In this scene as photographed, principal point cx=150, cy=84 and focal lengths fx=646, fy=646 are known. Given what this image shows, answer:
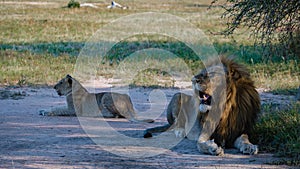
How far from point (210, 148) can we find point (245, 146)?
40 cm

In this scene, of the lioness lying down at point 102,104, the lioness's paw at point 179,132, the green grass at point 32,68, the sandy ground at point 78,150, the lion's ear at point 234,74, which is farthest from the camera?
the green grass at point 32,68

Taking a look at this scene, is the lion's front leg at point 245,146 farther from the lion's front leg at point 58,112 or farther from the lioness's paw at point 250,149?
the lion's front leg at point 58,112

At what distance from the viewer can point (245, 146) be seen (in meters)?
7.20

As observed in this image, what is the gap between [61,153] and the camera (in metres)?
7.15

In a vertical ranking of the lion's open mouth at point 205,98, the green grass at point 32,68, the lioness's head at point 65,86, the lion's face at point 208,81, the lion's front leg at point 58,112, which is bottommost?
the lion's front leg at point 58,112

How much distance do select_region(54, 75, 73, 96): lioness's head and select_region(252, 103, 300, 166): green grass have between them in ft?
11.3

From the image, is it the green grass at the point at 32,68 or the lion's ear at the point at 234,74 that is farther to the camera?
the green grass at the point at 32,68

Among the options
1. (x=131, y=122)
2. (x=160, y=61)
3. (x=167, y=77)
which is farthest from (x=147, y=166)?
(x=160, y=61)

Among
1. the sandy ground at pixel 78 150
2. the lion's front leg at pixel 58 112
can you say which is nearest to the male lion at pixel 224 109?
the sandy ground at pixel 78 150

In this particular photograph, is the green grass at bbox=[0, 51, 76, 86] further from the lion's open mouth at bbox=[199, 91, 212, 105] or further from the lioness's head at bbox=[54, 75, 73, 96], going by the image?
the lion's open mouth at bbox=[199, 91, 212, 105]

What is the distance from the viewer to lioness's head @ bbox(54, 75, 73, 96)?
10492 mm

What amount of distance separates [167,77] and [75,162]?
25.9 ft

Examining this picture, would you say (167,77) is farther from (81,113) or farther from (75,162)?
(75,162)

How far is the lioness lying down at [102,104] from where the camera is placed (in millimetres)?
9852
